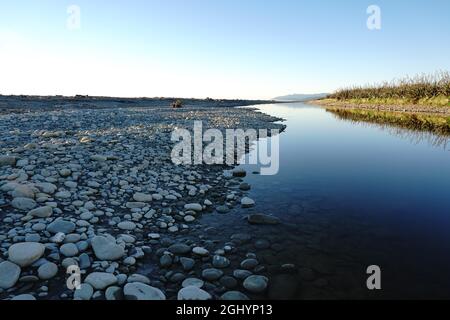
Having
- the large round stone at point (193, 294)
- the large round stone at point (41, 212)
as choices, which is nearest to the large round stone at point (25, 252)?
the large round stone at point (41, 212)

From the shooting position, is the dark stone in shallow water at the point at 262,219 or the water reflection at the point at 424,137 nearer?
the dark stone in shallow water at the point at 262,219

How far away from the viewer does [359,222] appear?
6.88 m

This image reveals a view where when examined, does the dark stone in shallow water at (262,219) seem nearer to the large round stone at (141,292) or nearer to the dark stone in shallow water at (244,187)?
the dark stone in shallow water at (244,187)

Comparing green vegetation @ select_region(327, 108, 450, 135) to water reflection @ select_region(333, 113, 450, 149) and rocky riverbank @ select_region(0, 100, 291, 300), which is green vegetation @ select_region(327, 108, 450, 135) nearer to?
water reflection @ select_region(333, 113, 450, 149)

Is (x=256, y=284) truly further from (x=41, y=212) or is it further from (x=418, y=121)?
(x=418, y=121)

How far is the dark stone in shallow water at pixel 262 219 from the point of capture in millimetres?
6730

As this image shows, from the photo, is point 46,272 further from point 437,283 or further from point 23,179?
point 437,283

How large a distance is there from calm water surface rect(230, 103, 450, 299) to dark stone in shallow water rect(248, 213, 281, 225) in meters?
0.27

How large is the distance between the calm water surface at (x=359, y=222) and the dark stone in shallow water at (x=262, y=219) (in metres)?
0.27

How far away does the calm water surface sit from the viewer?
467 centimetres

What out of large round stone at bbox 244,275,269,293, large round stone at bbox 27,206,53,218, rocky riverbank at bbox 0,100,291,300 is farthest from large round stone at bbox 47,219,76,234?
large round stone at bbox 244,275,269,293

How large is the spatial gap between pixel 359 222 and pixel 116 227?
5323mm

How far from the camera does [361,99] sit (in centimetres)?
7194
